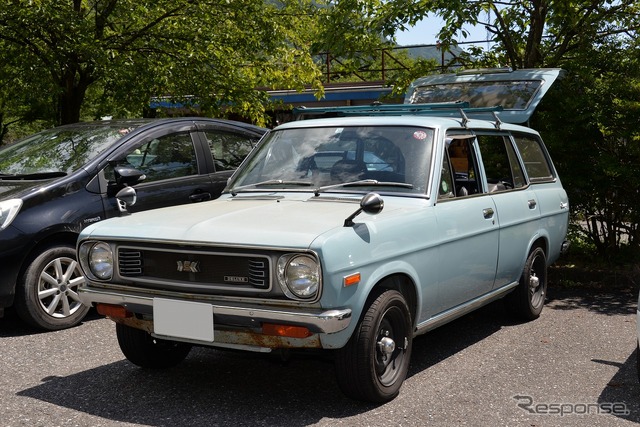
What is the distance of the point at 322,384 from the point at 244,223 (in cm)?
126

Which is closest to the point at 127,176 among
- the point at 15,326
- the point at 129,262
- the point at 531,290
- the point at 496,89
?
the point at 15,326

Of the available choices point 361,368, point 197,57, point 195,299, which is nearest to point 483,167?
point 361,368

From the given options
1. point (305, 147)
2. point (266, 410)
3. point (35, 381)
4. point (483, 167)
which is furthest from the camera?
point (483, 167)

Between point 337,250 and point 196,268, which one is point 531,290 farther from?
point 196,268

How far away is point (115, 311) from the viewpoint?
464 cm

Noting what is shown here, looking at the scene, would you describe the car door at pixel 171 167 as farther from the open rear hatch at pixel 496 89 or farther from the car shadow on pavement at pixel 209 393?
the open rear hatch at pixel 496 89

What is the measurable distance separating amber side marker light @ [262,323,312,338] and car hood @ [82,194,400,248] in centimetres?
43

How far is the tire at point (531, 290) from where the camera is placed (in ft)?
21.6

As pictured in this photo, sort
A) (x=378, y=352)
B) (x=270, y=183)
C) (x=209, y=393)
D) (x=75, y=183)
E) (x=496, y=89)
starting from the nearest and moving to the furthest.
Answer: (x=378, y=352) → (x=209, y=393) → (x=270, y=183) → (x=75, y=183) → (x=496, y=89)

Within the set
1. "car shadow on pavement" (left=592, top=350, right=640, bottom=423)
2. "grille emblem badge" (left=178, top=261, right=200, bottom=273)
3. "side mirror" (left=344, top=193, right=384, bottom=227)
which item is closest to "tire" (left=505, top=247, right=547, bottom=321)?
"car shadow on pavement" (left=592, top=350, right=640, bottom=423)

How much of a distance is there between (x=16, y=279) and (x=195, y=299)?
8.35ft

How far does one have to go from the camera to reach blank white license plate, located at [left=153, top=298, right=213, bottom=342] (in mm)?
4273

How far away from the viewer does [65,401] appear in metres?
4.71

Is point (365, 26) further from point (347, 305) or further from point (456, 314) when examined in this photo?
point (347, 305)
